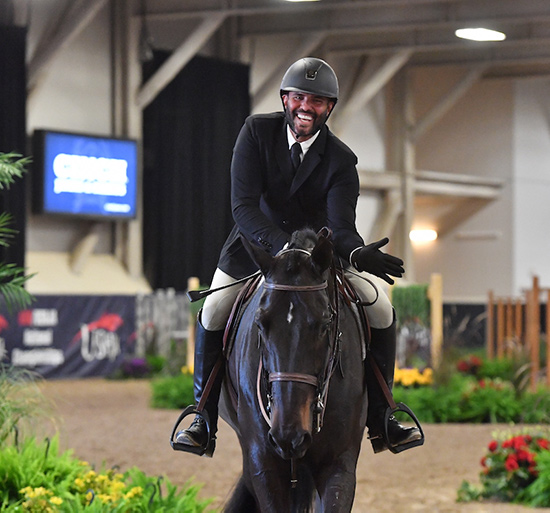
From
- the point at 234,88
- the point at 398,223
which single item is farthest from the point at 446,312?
the point at 234,88

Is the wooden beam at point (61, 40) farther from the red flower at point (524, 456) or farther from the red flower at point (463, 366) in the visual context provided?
the red flower at point (524, 456)

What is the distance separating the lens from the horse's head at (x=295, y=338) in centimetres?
329

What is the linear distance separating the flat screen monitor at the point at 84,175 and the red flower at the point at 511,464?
11.9 m

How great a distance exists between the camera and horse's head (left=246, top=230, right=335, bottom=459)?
10.8ft

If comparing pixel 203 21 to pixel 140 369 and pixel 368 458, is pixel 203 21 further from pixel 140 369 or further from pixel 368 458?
pixel 368 458

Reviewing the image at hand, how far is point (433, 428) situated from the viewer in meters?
11.4

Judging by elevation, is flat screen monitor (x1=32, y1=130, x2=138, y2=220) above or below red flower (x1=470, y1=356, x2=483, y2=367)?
above

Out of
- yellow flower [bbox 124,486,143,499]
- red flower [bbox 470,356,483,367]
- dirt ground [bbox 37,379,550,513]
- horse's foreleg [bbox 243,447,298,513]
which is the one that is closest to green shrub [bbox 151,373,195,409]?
dirt ground [bbox 37,379,550,513]

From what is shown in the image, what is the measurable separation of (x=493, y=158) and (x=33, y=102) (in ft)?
45.0

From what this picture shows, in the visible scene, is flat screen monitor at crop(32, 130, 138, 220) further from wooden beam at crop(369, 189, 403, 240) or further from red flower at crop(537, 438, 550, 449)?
red flower at crop(537, 438, 550, 449)

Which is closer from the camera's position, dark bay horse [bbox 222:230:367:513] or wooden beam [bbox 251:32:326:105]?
dark bay horse [bbox 222:230:367:513]

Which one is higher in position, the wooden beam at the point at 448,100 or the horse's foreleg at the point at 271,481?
the wooden beam at the point at 448,100

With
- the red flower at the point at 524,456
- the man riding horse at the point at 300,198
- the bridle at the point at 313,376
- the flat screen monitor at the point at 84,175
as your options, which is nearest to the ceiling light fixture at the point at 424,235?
the flat screen monitor at the point at 84,175

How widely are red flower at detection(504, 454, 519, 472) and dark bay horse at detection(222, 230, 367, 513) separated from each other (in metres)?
3.35
